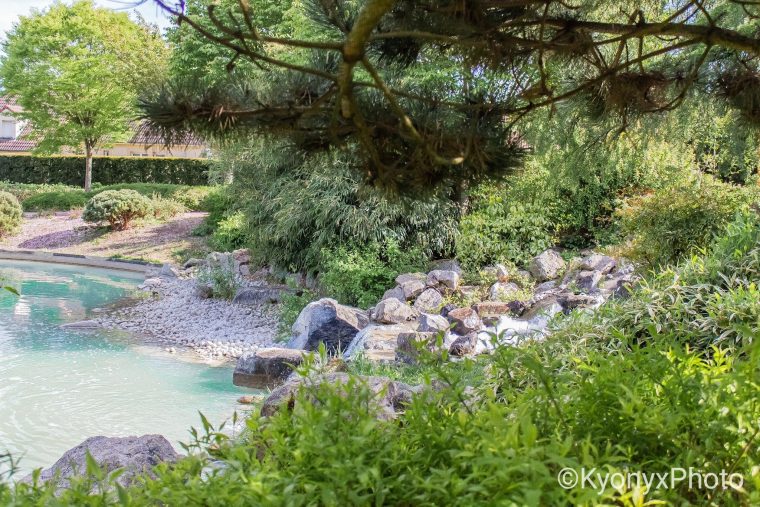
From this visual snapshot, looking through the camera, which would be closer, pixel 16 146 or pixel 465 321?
pixel 465 321

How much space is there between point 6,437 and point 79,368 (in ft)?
6.28

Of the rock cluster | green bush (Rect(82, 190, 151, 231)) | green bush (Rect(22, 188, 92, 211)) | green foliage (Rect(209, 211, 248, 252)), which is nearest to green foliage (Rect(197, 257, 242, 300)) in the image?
green foliage (Rect(209, 211, 248, 252))

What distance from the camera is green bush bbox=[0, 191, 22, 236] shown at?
1619 centimetres

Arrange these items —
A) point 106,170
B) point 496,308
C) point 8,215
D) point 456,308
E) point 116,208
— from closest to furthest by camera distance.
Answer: point 496,308 → point 456,308 → point 116,208 → point 8,215 → point 106,170

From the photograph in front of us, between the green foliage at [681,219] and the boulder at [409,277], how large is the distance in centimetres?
247

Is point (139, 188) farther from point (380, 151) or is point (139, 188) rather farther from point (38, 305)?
point (380, 151)

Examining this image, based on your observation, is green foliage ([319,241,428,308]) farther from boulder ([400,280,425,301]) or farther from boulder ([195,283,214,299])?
boulder ([195,283,214,299])


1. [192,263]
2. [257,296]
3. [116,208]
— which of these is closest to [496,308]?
[257,296]

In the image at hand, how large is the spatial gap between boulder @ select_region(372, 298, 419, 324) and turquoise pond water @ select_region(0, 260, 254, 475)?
64.4 inches

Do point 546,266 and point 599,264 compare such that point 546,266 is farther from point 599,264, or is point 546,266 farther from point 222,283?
point 222,283

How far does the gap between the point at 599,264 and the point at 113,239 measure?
1118 centimetres

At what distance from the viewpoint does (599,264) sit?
26.0 feet

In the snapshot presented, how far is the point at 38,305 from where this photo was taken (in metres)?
10.1

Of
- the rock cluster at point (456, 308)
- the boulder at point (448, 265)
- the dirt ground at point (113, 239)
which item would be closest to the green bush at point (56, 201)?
the dirt ground at point (113, 239)
